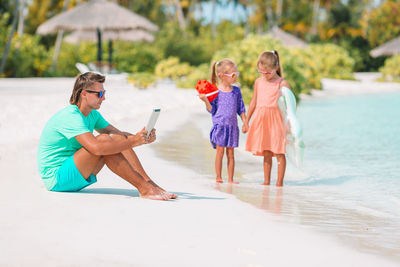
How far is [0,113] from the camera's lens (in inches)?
475

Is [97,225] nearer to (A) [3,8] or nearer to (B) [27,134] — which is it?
(B) [27,134]

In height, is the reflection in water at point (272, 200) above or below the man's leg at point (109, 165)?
below

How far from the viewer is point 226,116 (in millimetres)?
6484

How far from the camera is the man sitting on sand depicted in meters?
4.72

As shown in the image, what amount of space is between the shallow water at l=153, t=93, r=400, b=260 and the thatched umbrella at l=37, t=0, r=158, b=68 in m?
13.1

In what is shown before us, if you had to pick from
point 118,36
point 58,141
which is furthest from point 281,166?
point 118,36

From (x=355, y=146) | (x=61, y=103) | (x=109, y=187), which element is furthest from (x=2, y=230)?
(x=61, y=103)

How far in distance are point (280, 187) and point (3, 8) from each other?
91.4 ft

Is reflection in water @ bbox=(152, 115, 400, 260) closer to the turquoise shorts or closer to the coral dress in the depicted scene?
the coral dress

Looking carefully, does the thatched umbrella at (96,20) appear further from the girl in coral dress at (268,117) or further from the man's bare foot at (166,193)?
the man's bare foot at (166,193)

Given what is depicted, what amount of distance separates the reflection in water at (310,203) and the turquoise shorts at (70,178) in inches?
57.6

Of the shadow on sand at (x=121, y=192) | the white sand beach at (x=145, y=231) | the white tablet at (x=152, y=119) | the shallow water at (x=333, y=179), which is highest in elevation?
the white tablet at (x=152, y=119)

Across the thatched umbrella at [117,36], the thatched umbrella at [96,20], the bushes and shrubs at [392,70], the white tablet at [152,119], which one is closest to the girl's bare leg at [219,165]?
the white tablet at [152,119]

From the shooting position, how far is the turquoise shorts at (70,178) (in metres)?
4.91
